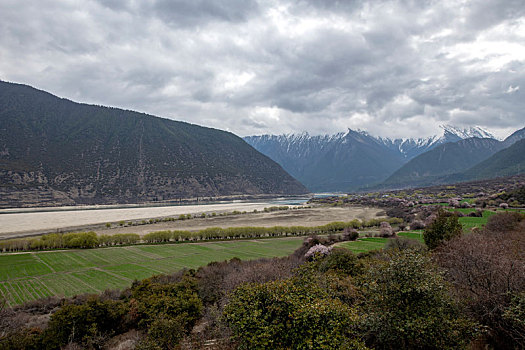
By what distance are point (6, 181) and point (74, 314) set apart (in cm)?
18301

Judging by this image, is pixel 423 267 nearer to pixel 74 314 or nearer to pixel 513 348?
pixel 513 348

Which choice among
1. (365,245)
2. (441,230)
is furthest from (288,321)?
(365,245)

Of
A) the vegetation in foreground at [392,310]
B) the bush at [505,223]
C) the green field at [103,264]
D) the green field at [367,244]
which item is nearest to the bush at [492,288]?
the vegetation in foreground at [392,310]

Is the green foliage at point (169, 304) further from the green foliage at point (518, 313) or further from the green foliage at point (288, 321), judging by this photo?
the green foliage at point (518, 313)

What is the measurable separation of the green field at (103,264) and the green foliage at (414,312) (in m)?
36.2

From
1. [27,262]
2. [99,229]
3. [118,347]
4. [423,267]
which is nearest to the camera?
[423,267]

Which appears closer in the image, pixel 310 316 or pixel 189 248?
pixel 310 316

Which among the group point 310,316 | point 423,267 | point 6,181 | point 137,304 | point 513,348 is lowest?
point 137,304

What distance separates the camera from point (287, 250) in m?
55.5

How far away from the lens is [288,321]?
9.70 metres

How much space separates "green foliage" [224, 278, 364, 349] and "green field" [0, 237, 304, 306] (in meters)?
33.7

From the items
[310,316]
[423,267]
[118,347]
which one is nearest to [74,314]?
[118,347]

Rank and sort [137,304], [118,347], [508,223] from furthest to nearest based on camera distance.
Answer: [508,223], [137,304], [118,347]

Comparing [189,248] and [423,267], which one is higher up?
[423,267]
